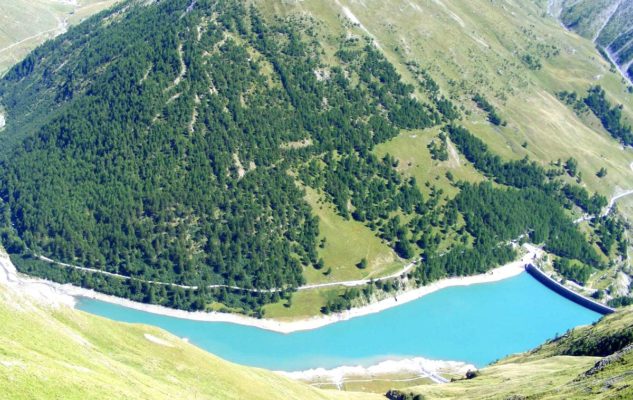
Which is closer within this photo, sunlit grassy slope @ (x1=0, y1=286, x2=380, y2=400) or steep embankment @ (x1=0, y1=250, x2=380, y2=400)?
sunlit grassy slope @ (x1=0, y1=286, x2=380, y2=400)

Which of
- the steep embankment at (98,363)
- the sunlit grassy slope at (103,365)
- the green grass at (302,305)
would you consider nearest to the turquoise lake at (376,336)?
the green grass at (302,305)

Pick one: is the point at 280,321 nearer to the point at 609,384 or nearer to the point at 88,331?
the point at 88,331

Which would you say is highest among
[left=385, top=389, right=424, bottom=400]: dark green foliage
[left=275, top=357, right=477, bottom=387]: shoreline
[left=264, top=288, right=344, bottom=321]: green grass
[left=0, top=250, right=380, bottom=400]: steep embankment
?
[left=0, top=250, right=380, bottom=400]: steep embankment

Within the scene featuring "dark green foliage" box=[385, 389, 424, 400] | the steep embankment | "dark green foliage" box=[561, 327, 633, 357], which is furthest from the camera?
"dark green foliage" box=[385, 389, 424, 400]

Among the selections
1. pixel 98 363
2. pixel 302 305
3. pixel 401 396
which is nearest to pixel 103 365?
pixel 98 363

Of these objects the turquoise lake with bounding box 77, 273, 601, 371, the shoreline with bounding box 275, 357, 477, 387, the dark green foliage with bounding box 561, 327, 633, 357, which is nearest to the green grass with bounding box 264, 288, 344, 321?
the turquoise lake with bounding box 77, 273, 601, 371

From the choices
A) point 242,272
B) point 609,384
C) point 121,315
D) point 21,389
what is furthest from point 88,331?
point 242,272

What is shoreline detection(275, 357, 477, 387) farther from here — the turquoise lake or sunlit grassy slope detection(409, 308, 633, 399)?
sunlit grassy slope detection(409, 308, 633, 399)
